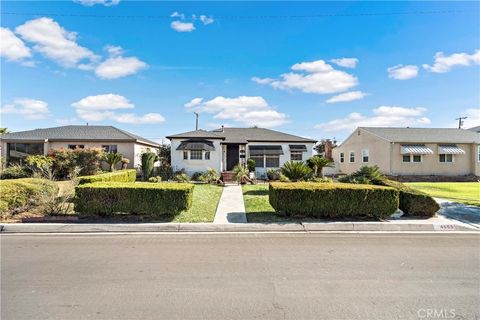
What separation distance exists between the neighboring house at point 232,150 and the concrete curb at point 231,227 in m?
14.1

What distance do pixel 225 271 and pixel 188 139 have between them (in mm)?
18831

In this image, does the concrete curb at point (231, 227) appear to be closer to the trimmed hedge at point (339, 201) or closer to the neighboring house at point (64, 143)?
the trimmed hedge at point (339, 201)

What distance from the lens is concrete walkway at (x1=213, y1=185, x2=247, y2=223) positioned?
30.6ft

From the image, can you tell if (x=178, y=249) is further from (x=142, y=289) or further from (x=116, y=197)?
(x=116, y=197)

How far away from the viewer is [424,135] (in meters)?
28.3

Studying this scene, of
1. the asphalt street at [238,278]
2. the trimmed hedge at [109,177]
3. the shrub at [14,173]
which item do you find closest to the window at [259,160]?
the trimmed hedge at [109,177]

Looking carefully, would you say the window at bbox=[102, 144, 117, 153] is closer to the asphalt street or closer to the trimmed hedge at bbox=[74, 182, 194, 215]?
the trimmed hedge at bbox=[74, 182, 194, 215]

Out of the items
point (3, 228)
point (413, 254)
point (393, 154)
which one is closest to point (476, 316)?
point (413, 254)

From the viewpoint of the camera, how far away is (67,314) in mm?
3561

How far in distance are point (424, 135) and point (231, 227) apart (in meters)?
27.1

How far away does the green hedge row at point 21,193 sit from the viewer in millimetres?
9234

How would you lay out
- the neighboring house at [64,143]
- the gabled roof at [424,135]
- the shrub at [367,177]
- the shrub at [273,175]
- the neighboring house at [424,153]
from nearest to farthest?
the shrub at [367,177] → the shrub at [273,175] → the neighboring house at [64,143] → the neighboring house at [424,153] → the gabled roof at [424,135]

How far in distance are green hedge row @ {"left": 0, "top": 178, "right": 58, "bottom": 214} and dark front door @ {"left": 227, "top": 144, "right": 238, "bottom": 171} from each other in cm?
1514

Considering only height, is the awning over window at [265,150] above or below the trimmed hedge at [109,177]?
above
